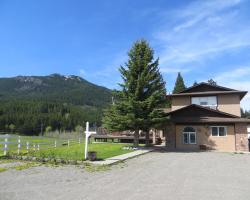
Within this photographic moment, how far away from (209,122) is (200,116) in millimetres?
1593

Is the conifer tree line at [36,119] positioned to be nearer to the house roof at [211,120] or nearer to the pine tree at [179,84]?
the pine tree at [179,84]

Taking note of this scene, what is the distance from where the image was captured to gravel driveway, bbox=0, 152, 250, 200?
26.2 feet

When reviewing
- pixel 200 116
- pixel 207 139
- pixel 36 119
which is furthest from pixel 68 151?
pixel 36 119

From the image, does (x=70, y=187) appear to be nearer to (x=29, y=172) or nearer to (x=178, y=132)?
(x=29, y=172)

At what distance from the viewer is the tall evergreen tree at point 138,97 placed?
25.2 m

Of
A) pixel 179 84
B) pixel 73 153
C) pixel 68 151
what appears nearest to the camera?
pixel 73 153

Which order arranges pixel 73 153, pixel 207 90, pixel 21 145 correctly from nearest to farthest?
pixel 73 153 < pixel 21 145 < pixel 207 90

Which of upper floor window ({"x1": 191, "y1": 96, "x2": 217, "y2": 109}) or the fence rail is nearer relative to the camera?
the fence rail

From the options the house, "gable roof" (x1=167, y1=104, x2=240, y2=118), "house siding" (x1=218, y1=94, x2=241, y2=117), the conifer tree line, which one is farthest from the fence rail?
the conifer tree line

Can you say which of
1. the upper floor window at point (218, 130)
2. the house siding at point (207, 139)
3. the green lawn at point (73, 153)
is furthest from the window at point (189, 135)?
the green lawn at point (73, 153)

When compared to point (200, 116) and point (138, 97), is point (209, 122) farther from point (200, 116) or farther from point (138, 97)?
point (138, 97)

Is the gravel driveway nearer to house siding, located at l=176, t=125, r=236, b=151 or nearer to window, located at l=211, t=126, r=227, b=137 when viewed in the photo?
house siding, located at l=176, t=125, r=236, b=151

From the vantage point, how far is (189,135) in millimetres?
28828

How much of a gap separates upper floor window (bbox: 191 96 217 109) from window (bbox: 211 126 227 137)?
3.72 meters
